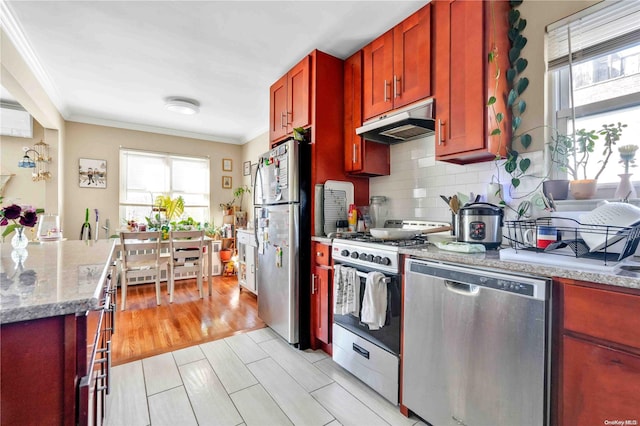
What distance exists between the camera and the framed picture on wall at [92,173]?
4098mm

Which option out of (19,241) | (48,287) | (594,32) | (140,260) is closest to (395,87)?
(594,32)

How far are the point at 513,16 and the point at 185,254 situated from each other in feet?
12.7

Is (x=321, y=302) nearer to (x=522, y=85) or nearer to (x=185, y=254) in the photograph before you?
(x=522, y=85)

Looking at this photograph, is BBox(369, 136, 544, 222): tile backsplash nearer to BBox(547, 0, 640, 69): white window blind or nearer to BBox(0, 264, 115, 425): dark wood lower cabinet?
BBox(547, 0, 640, 69): white window blind

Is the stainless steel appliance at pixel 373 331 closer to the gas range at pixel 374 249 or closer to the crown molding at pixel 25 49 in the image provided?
the gas range at pixel 374 249

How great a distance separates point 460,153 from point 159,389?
2375 mm

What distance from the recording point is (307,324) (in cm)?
232

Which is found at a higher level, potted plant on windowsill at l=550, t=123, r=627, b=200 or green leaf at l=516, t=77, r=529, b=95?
green leaf at l=516, t=77, r=529, b=95

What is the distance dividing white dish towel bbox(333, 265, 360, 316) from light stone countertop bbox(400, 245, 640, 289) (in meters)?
0.43

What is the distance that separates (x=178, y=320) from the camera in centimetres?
285

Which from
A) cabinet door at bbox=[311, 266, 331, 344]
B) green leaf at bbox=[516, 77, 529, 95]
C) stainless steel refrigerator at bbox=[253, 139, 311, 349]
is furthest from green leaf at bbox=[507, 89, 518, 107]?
cabinet door at bbox=[311, 266, 331, 344]

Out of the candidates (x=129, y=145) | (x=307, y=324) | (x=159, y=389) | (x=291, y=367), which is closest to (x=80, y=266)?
(x=159, y=389)

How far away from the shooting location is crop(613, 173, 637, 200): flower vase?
52.1 inches

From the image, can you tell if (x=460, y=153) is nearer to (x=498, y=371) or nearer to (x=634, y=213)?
(x=634, y=213)
